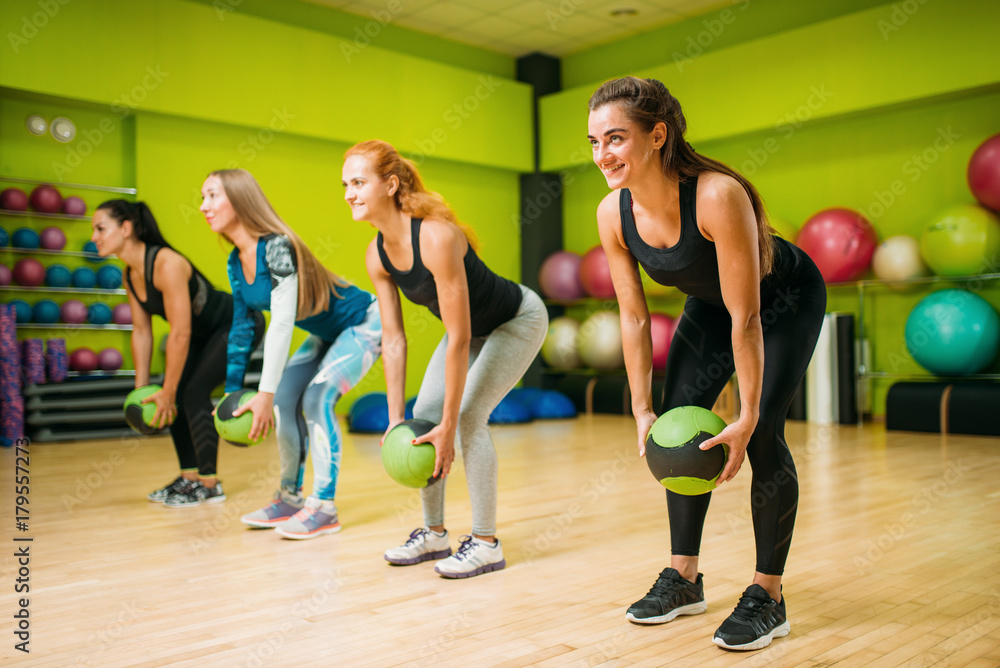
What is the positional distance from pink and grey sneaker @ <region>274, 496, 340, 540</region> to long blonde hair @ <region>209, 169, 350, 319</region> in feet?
2.15

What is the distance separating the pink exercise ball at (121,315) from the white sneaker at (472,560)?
14.3ft

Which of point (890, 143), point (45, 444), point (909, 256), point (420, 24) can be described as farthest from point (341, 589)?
point (420, 24)

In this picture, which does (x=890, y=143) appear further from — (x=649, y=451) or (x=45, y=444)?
(x=45, y=444)

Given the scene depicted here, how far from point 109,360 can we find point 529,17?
14.4 feet

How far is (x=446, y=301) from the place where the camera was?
2354 mm

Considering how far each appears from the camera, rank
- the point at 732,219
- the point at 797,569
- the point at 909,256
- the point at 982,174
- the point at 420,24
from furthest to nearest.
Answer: the point at 420,24
the point at 909,256
the point at 982,174
the point at 797,569
the point at 732,219

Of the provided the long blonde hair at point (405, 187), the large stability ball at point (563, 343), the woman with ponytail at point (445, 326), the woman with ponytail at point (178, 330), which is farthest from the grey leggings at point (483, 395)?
the large stability ball at point (563, 343)

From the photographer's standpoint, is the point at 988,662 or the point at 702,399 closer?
the point at 988,662

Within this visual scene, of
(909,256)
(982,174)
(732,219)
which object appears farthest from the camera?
(909,256)

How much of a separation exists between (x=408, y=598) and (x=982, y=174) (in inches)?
191

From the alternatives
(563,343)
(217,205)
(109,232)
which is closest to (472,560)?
(217,205)

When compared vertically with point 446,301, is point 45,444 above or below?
below

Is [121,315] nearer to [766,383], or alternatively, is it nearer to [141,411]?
[141,411]

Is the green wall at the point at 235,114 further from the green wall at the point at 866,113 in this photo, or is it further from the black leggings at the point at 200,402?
Answer: the black leggings at the point at 200,402
